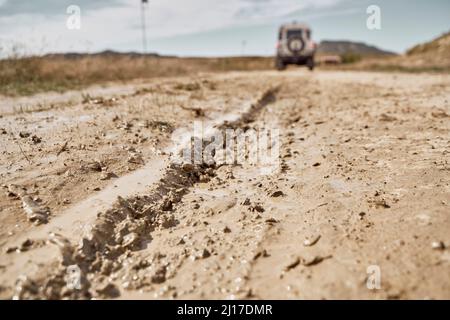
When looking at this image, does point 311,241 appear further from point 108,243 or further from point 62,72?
point 62,72

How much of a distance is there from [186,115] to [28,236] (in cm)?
384

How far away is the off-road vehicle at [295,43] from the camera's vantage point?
18922mm

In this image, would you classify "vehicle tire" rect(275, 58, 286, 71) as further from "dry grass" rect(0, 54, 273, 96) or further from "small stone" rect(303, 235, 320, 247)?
"small stone" rect(303, 235, 320, 247)

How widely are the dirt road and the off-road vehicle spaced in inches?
567

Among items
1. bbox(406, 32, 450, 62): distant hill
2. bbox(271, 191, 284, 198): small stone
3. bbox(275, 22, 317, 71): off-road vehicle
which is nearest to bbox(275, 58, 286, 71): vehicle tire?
bbox(275, 22, 317, 71): off-road vehicle

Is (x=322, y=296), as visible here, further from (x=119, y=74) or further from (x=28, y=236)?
(x=119, y=74)

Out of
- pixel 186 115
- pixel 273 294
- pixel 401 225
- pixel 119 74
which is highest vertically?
pixel 119 74

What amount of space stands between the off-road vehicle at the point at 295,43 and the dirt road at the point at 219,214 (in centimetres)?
1441

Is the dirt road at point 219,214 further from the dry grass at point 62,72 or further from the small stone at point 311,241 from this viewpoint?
the dry grass at point 62,72

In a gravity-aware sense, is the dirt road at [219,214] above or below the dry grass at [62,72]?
below

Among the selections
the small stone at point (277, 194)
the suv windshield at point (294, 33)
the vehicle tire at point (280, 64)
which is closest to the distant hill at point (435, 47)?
the suv windshield at point (294, 33)

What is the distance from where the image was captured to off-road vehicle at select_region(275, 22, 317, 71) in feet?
62.1

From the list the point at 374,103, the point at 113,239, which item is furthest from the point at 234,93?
the point at 113,239

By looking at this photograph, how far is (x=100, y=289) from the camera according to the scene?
6.74 ft
